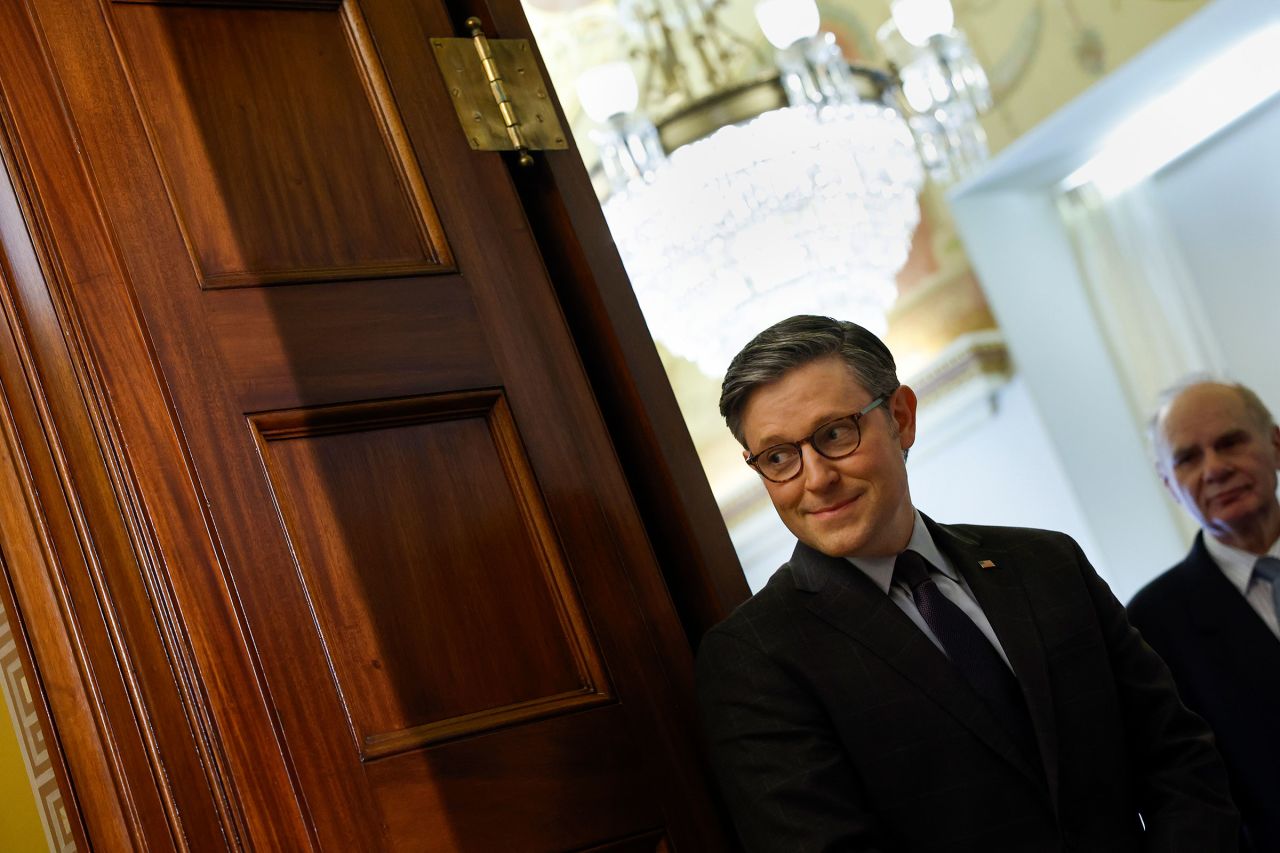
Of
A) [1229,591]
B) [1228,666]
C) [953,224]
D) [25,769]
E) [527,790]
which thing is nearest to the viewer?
[527,790]

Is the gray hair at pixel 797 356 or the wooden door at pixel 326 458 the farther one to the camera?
the gray hair at pixel 797 356

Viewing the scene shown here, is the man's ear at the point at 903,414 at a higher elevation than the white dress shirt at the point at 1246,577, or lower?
higher

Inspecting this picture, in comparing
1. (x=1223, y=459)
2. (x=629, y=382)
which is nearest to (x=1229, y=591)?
(x=1223, y=459)

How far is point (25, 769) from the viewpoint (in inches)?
65.6

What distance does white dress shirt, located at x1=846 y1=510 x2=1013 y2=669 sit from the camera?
1.76 meters

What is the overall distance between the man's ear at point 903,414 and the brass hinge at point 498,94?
56 centimetres

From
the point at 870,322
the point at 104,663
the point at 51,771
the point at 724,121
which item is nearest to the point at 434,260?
the point at 104,663

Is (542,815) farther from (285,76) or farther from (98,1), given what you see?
(98,1)

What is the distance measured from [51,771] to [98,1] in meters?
0.87

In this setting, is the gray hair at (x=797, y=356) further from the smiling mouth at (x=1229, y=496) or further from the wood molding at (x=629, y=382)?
the smiling mouth at (x=1229, y=496)

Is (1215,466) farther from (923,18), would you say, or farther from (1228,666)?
(923,18)

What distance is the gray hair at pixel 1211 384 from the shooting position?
3.22 m

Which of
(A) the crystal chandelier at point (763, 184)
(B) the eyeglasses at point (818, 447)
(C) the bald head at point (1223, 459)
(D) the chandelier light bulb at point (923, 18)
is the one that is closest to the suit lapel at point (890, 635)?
(B) the eyeglasses at point (818, 447)

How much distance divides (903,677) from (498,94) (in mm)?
901
